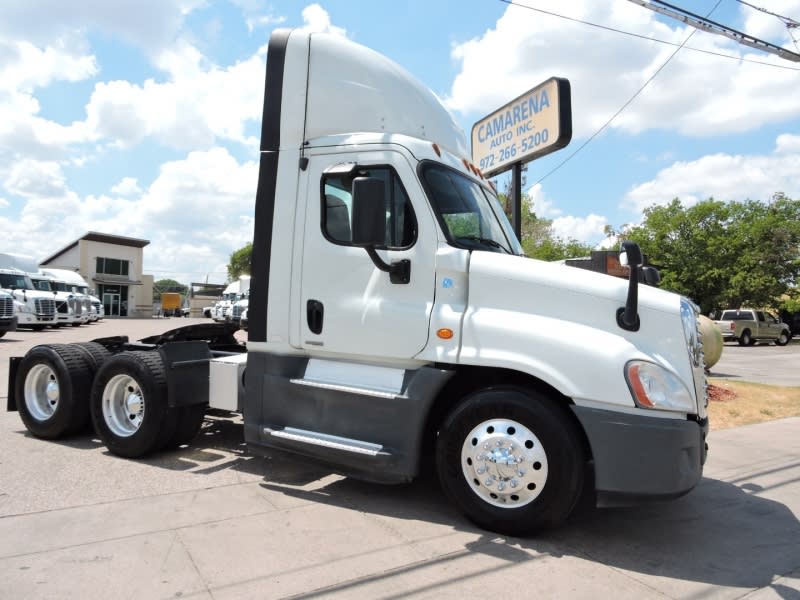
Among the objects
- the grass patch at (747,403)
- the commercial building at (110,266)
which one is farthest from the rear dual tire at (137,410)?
the commercial building at (110,266)

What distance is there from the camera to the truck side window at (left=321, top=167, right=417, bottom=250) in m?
4.18

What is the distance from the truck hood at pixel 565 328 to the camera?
3.56 meters

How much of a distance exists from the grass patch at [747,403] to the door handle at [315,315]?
632 cm

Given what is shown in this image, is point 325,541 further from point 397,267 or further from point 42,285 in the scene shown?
point 42,285

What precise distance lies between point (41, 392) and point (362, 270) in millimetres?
4213

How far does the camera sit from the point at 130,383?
18.0 feet

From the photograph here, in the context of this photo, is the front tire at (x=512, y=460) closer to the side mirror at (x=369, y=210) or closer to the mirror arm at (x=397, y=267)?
the mirror arm at (x=397, y=267)

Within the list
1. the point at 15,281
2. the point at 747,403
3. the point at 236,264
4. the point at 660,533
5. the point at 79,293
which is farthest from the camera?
the point at 236,264

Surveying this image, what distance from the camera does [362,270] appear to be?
14.1 ft

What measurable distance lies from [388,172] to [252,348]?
5.98 feet

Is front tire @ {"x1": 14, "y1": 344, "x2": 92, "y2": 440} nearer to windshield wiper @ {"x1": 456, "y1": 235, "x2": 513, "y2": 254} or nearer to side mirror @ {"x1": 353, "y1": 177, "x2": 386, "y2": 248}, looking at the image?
side mirror @ {"x1": 353, "y1": 177, "x2": 386, "y2": 248}

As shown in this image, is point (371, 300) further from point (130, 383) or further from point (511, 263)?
point (130, 383)

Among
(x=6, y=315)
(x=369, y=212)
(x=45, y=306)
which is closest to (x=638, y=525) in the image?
(x=369, y=212)

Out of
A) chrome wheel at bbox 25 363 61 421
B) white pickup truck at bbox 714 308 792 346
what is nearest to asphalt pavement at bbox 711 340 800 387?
white pickup truck at bbox 714 308 792 346
